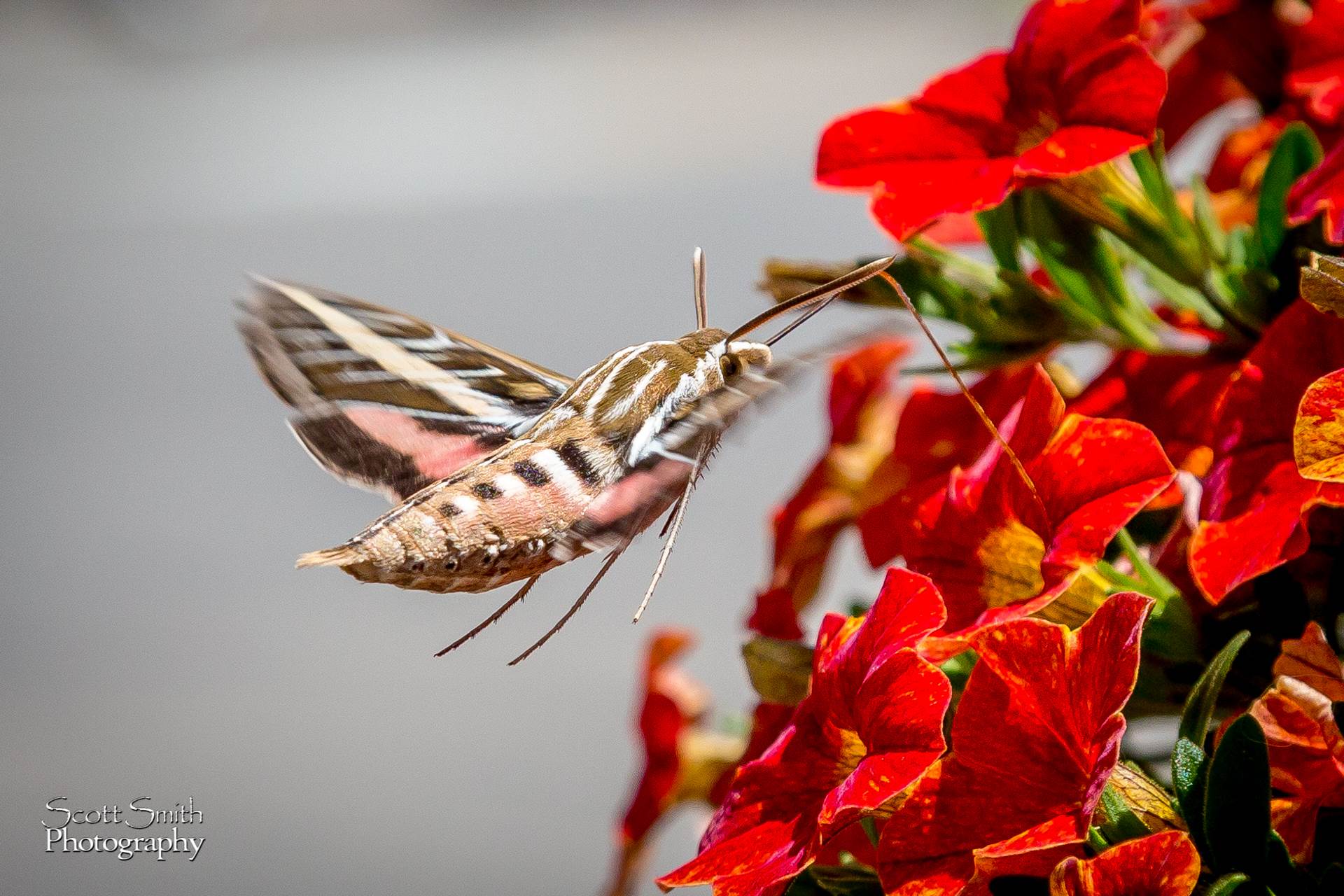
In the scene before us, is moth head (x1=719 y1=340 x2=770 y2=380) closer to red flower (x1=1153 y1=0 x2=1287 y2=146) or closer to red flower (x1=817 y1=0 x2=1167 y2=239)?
red flower (x1=817 y1=0 x2=1167 y2=239)

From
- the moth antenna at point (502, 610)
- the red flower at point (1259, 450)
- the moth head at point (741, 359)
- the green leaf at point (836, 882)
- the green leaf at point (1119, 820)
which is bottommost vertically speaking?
the green leaf at point (836, 882)

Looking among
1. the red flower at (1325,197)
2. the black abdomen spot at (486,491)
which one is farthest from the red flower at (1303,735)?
the black abdomen spot at (486,491)

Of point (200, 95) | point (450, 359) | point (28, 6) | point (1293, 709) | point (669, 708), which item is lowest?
point (669, 708)

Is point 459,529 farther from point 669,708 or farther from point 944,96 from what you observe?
point 669,708

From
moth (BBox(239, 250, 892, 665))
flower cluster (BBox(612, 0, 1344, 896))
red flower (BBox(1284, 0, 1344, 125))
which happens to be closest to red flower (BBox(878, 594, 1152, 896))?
flower cluster (BBox(612, 0, 1344, 896))

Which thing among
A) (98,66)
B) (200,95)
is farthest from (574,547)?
(98,66)

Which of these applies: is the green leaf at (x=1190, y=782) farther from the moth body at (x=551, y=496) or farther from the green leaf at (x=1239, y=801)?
the moth body at (x=551, y=496)
